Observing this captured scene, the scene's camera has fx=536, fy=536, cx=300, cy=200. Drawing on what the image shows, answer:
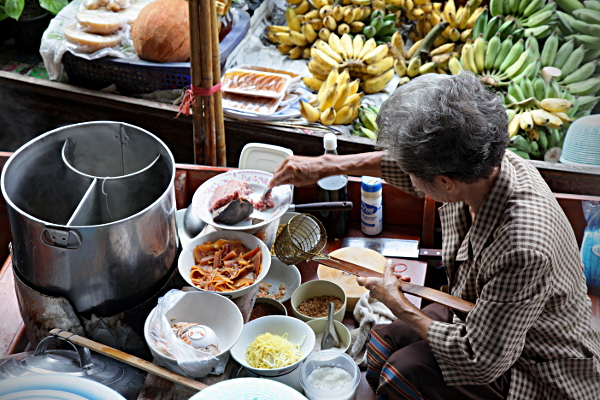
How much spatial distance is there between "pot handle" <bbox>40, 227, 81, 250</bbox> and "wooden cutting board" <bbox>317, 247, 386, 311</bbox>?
942 millimetres

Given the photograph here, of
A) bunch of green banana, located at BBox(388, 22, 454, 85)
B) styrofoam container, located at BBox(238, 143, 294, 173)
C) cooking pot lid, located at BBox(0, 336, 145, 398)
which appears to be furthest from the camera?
bunch of green banana, located at BBox(388, 22, 454, 85)

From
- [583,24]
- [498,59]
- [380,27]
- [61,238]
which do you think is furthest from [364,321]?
[583,24]

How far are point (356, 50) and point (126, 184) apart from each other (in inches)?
87.9

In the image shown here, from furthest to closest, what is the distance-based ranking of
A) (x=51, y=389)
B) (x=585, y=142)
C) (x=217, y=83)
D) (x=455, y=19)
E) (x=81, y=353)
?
(x=455, y=19)
(x=585, y=142)
(x=217, y=83)
(x=81, y=353)
(x=51, y=389)

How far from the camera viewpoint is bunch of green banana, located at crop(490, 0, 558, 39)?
3.58 m

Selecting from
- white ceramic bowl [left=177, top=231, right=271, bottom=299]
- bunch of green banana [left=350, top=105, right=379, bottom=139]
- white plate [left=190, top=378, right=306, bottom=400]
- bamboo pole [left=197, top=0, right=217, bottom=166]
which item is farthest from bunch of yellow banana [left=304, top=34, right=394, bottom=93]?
white plate [left=190, top=378, right=306, bottom=400]

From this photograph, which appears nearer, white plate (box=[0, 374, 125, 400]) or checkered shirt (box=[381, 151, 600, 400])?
white plate (box=[0, 374, 125, 400])

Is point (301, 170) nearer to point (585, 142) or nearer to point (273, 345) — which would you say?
point (273, 345)

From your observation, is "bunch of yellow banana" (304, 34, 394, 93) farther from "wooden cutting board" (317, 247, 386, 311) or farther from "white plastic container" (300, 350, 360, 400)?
"white plastic container" (300, 350, 360, 400)

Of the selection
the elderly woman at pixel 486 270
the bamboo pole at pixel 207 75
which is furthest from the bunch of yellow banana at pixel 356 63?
the elderly woman at pixel 486 270

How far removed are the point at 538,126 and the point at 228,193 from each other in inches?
80.5

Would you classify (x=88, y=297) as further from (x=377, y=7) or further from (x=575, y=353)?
(x=377, y=7)

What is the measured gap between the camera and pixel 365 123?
127 inches

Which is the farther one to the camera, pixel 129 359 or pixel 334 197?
pixel 334 197
